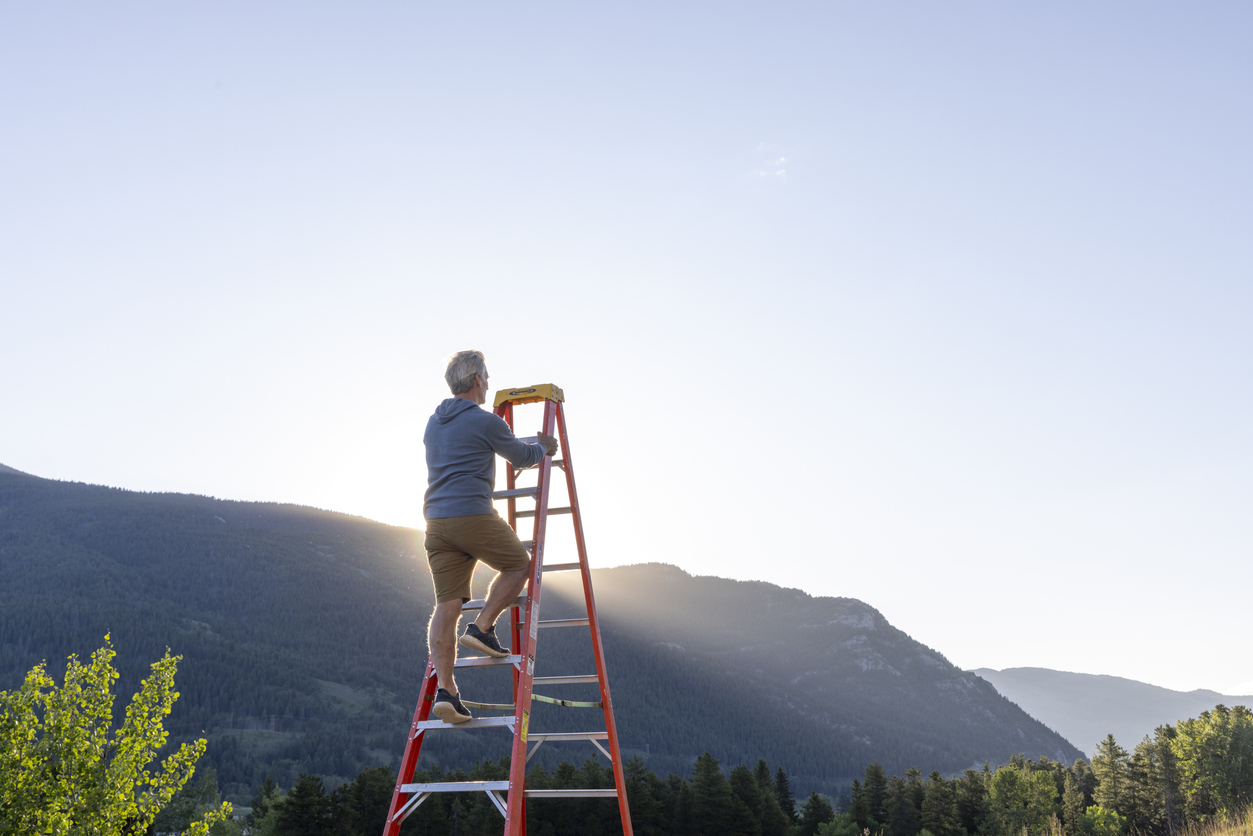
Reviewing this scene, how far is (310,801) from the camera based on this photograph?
61.7 meters

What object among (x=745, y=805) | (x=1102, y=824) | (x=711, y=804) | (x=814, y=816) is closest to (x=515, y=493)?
(x=711, y=804)

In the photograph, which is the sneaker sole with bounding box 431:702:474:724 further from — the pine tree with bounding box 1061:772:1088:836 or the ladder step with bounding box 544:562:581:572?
the pine tree with bounding box 1061:772:1088:836

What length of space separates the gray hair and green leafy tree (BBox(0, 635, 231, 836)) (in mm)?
22018

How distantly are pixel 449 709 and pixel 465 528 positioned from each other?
3.88ft

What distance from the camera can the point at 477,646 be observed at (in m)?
5.60

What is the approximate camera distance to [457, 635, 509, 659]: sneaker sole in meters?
5.60

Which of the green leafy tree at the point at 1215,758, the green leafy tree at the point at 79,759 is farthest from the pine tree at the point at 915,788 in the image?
the green leafy tree at the point at 79,759

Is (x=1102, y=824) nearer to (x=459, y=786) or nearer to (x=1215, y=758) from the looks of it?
(x=1215, y=758)

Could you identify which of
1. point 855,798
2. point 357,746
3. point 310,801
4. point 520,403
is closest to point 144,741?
point 520,403

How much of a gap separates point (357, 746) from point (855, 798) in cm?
12918

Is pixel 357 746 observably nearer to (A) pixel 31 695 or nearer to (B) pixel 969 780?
(B) pixel 969 780

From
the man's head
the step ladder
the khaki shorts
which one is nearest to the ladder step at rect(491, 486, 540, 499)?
the step ladder

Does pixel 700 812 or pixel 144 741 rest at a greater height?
pixel 144 741

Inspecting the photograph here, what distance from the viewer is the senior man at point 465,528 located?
5602mm
